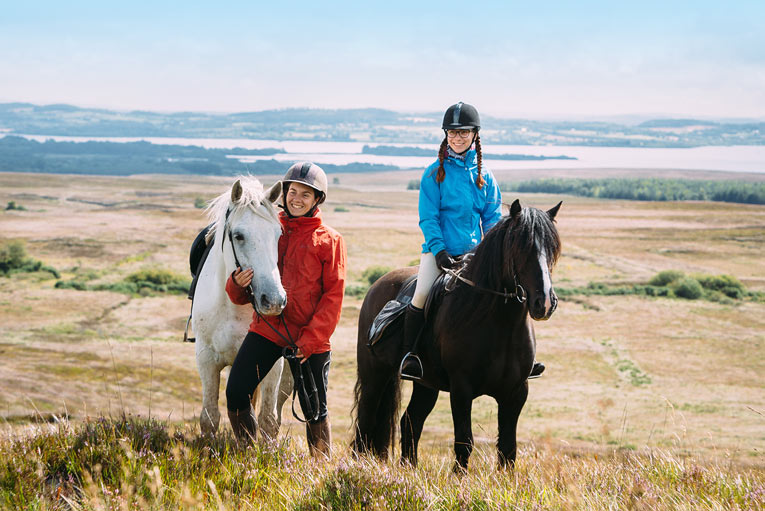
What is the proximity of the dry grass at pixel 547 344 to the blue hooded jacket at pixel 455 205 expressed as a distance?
1454mm

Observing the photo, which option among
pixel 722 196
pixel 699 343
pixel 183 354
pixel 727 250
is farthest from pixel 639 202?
pixel 183 354

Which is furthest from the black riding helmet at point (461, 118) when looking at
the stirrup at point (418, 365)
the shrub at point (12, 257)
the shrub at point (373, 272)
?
the shrub at point (12, 257)

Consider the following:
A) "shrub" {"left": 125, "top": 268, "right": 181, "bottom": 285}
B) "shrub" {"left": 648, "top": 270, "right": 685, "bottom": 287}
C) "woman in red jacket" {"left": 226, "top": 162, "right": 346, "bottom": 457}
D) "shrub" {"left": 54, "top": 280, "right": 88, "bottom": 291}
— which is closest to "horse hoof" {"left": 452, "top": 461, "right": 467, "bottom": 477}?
"woman in red jacket" {"left": 226, "top": 162, "right": 346, "bottom": 457}

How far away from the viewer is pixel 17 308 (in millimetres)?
42188

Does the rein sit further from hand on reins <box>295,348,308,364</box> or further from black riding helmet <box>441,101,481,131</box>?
black riding helmet <box>441,101,481,131</box>

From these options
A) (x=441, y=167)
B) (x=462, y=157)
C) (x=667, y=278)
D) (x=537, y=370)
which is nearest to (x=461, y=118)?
(x=462, y=157)

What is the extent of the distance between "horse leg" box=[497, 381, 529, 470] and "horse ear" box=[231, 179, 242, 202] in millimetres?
2369

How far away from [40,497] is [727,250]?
298ft

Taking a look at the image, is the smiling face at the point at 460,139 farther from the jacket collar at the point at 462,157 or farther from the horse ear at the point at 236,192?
the horse ear at the point at 236,192

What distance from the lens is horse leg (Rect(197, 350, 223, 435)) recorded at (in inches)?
190

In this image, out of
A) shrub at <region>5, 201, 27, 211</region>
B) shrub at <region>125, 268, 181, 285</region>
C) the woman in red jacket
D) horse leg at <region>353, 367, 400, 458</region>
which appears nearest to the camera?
the woman in red jacket

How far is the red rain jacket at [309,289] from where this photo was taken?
4277 mm

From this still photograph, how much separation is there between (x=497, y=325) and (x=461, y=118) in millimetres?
1598

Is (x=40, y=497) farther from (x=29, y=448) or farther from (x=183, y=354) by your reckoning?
(x=183, y=354)
